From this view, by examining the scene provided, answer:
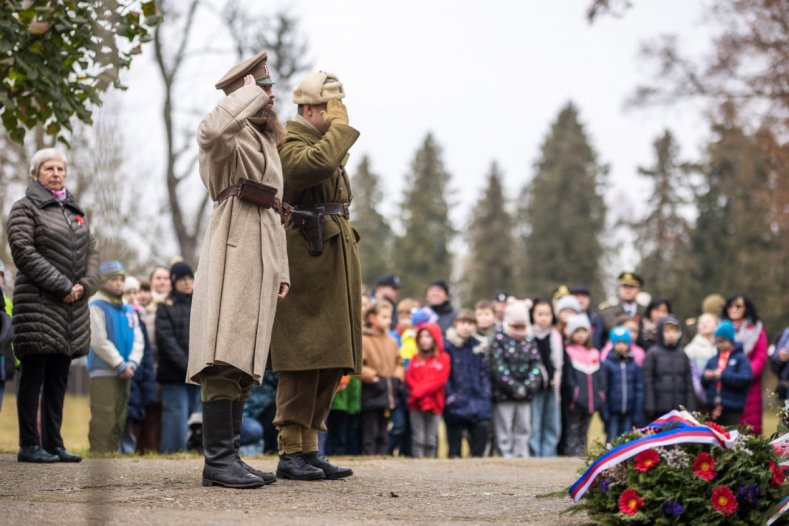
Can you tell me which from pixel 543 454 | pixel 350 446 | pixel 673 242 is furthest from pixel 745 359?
pixel 673 242

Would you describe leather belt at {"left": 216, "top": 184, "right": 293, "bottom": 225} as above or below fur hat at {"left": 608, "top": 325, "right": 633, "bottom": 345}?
above

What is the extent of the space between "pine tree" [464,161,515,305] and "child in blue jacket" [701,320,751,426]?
162ft

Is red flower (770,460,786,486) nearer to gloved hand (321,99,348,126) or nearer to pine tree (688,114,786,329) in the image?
gloved hand (321,99,348,126)

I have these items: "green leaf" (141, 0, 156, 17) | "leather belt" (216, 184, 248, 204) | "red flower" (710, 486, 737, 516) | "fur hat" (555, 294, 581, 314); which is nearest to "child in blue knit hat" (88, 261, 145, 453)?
"green leaf" (141, 0, 156, 17)

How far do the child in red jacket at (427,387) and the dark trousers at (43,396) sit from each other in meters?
4.89

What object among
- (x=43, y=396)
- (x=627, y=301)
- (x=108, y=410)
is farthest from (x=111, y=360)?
(x=627, y=301)

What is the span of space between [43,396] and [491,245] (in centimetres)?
5837

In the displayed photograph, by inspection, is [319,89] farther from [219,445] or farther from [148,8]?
[219,445]

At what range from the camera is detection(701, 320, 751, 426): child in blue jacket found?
43.9 ft

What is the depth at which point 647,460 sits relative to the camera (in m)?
5.03

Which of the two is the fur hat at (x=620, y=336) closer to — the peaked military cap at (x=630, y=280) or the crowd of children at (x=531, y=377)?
the crowd of children at (x=531, y=377)

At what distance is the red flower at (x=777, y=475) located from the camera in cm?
507

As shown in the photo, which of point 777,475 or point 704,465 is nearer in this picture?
point 704,465

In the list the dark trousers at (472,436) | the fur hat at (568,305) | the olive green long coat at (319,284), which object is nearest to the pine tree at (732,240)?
the fur hat at (568,305)
